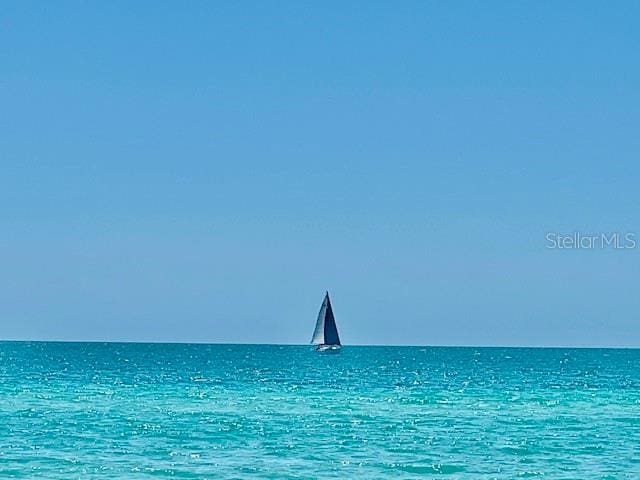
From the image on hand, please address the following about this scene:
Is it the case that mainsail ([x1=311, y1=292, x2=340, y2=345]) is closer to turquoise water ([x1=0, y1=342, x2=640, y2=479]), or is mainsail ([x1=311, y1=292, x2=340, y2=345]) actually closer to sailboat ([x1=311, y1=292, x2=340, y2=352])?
sailboat ([x1=311, y1=292, x2=340, y2=352])

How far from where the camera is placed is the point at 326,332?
381 ft

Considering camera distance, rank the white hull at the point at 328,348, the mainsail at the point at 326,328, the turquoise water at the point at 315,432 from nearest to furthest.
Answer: the turquoise water at the point at 315,432
the mainsail at the point at 326,328
the white hull at the point at 328,348

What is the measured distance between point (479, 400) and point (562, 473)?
26962 millimetres

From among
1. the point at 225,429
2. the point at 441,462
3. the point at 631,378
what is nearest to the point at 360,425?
the point at 225,429

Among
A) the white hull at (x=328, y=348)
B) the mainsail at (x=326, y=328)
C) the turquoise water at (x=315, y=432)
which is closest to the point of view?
the turquoise water at (x=315, y=432)

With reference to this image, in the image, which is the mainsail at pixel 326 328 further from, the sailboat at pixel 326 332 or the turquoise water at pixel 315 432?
the turquoise water at pixel 315 432

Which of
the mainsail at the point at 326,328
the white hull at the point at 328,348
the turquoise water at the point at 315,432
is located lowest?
the turquoise water at the point at 315,432

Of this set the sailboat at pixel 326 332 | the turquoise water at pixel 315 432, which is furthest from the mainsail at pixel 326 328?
the turquoise water at pixel 315 432

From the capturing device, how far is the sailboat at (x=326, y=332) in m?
114

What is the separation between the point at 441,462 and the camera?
3369 cm

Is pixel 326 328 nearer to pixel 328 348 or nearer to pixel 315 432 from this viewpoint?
pixel 328 348

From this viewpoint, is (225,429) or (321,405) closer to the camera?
(225,429)

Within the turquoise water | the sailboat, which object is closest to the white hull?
the sailboat

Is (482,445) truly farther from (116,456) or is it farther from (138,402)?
(138,402)
